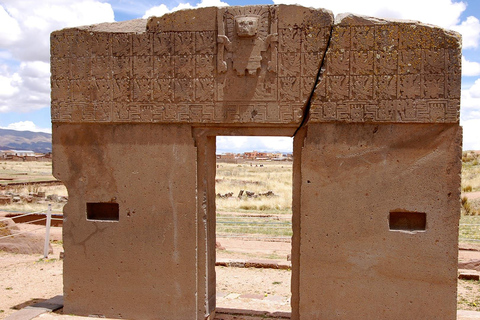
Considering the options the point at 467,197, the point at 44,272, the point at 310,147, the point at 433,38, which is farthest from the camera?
the point at 467,197

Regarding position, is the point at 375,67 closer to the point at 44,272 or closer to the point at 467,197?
the point at 44,272

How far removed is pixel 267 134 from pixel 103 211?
2.18 m

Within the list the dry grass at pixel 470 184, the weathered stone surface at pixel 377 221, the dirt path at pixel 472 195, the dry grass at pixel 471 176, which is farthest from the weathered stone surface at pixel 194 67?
the dry grass at pixel 471 176

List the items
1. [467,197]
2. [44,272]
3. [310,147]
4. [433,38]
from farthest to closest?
[467,197] → [44,272] → [310,147] → [433,38]

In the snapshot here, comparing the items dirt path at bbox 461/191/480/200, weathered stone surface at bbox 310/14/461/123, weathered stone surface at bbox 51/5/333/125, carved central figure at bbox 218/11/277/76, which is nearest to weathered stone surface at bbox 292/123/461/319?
weathered stone surface at bbox 310/14/461/123

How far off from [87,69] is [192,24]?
130 cm

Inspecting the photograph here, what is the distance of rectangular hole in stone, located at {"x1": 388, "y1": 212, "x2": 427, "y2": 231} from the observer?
4.58 metres

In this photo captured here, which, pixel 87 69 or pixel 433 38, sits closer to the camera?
pixel 433 38

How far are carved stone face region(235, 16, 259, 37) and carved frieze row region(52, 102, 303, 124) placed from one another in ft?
2.36

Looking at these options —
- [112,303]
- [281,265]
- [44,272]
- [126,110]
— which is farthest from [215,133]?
[44,272]

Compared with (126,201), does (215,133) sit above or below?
above

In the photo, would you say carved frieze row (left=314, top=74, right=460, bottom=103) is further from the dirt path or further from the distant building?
the distant building

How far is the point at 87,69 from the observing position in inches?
195

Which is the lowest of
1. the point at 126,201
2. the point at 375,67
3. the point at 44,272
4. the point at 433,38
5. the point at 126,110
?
the point at 44,272
